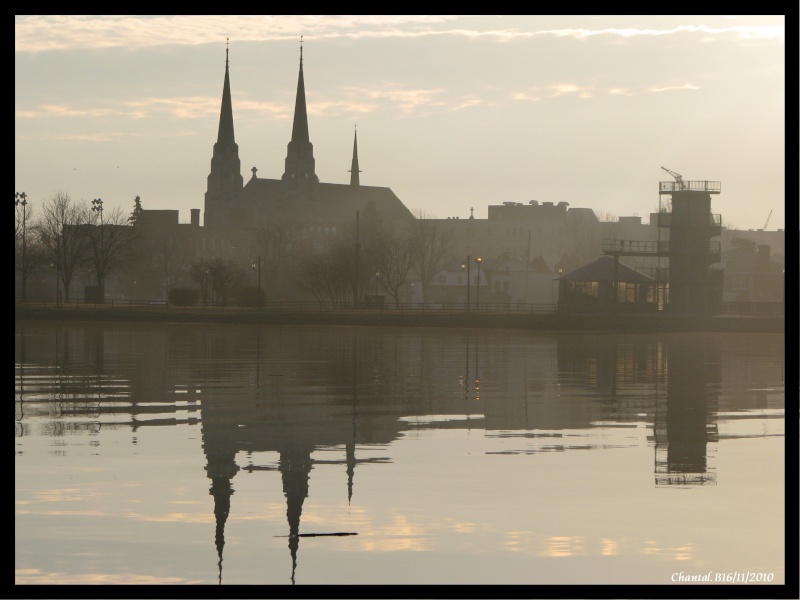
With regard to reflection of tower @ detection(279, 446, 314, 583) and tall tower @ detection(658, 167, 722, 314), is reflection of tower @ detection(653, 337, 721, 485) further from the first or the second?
tall tower @ detection(658, 167, 722, 314)

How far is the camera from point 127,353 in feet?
153

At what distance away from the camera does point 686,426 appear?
76.8ft

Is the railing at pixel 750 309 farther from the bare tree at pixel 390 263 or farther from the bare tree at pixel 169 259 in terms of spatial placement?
the bare tree at pixel 169 259

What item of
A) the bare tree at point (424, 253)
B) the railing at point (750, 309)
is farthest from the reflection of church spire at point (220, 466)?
the bare tree at point (424, 253)

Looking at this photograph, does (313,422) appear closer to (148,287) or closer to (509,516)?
(509,516)

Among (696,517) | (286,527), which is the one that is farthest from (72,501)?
(696,517)

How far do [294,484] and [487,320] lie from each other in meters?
65.7

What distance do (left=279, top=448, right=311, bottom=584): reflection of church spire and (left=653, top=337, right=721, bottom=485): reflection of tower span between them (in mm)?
5064

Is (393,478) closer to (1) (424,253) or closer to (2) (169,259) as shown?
(1) (424,253)

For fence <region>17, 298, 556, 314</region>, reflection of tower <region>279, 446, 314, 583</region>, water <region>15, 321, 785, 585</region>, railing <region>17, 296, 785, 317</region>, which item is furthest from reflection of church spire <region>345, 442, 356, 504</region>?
fence <region>17, 298, 556, 314</region>

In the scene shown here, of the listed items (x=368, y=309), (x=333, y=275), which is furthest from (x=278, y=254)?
(x=368, y=309)

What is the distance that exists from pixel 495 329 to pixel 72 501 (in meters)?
64.9

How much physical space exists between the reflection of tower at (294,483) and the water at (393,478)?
55 millimetres

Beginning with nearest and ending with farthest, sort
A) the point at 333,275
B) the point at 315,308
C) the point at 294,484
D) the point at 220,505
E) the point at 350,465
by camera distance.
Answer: the point at 220,505
the point at 294,484
the point at 350,465
the point at 315,308
the point at 333,275
